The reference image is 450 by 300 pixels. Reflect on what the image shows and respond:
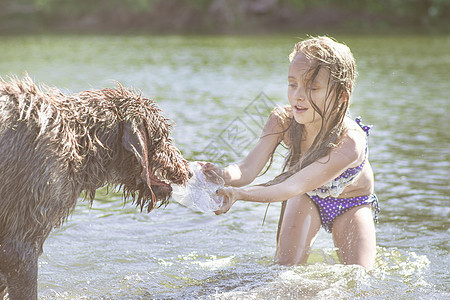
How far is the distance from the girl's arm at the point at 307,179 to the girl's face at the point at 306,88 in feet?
1.21

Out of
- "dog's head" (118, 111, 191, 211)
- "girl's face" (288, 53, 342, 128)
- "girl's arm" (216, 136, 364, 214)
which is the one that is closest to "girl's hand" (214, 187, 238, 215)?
"girl's arm" (216, 136, 364, 214)

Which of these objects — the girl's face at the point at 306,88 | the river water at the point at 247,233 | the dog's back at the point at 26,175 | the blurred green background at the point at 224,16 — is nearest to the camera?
the dog's back at the point at 26,175

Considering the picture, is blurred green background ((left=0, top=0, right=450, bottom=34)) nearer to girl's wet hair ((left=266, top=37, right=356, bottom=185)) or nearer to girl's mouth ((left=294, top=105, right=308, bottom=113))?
girl's wet hair ((left=266, top=37, right=356, bottom=185))

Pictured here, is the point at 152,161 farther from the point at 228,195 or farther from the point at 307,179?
the point at 307,179

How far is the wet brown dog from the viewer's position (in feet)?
13.1

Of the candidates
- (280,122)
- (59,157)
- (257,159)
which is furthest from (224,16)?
(59,157)

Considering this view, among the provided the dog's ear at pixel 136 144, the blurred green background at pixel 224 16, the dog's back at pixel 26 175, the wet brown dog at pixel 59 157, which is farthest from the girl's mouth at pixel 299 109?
the blurred green background at pixel 224 16

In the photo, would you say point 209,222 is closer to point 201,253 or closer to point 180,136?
point 201,253

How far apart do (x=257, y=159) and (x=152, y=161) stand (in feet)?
4.48

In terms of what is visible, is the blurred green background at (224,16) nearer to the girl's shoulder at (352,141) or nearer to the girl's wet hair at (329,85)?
the girl's shoulder at (352,141)

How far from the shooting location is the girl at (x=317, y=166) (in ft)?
16.2

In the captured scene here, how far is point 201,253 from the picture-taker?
20.1 ft

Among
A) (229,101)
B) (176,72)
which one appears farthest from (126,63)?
(229,101)

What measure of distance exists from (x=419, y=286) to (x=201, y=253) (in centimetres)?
204
